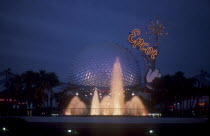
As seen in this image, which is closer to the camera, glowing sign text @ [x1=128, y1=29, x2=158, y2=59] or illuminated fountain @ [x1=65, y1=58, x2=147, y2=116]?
illuminated fountain @ [x1=65, y1=58, x2=147, y2=116]

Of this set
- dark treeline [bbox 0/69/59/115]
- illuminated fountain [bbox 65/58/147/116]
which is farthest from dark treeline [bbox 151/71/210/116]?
dark treeline [bbox 0/69/59/115]

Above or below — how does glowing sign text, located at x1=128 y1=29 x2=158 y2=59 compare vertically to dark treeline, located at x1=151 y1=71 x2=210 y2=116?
above

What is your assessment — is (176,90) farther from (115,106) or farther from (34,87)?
(34,87)

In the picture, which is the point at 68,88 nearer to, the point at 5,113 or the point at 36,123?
the point at 5,113

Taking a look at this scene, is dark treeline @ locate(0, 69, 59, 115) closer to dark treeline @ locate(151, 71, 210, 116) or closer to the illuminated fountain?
the illuminated fountain

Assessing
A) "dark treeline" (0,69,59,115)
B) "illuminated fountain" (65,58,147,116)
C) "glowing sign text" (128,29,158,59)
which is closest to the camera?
"illuminated fountain" (65,58,147,116)

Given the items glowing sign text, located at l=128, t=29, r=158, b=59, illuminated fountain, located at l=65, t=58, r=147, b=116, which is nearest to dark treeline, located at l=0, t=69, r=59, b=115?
illuminated fountain, located at l=65, t=58, r=147, b=116

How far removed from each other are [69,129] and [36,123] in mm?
4164

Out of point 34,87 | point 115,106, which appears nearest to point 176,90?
point 115,106

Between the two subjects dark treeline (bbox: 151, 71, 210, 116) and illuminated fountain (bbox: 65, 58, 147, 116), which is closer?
illuminated fountain (bbox: 65, 58, 147, 116)

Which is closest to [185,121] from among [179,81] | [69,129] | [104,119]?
[104,119]

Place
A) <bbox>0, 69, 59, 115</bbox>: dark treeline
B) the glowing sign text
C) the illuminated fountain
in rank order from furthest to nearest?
the glowing sign text, <bbox>0, 69, 59, 115</bbox>: dark treeline, the illuminated fountain

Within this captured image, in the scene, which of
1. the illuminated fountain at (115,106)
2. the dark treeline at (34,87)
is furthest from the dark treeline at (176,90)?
the dark treeline at (34,87)

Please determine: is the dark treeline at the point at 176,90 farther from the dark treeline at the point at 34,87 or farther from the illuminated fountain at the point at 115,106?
the dark treeline at the point at 34,87
